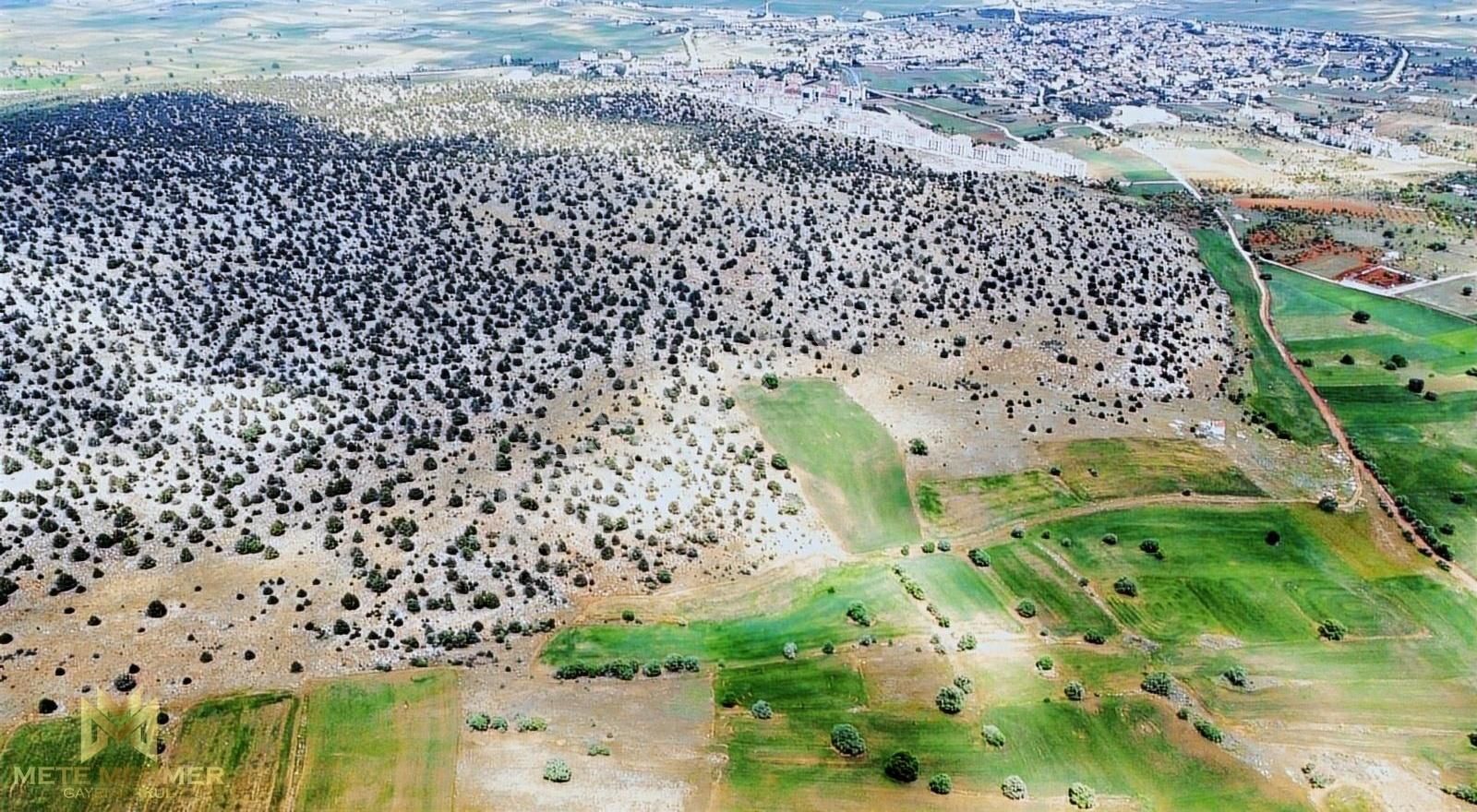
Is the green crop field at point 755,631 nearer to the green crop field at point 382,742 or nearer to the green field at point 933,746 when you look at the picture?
the green field at point 933,746

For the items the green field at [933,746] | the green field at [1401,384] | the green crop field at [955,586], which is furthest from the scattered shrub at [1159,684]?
the green field at [1401,384]

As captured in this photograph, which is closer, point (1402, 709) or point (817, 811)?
point (817, 811)

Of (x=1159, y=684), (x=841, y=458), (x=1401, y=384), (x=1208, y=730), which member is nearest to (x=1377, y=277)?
(x=1401, y=384)

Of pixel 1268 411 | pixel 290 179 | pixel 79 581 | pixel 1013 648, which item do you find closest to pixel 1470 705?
pixel 1013 648

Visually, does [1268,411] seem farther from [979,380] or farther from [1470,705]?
[1470,705]

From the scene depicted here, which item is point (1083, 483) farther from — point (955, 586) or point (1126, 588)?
Answer: point (955, 586)
